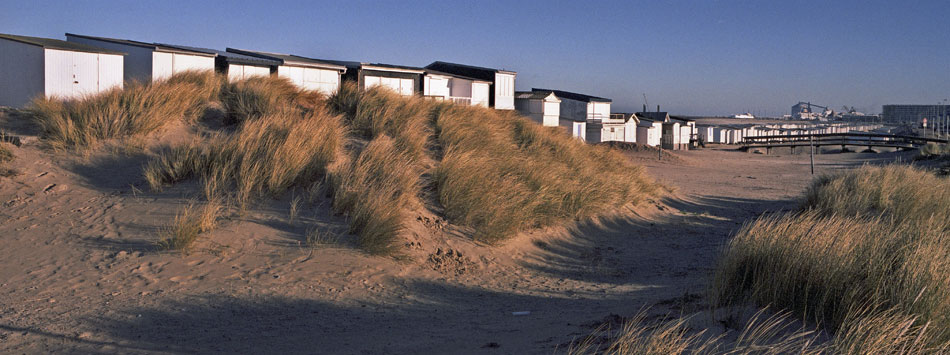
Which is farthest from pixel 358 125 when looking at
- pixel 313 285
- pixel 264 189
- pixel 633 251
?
pixel 313 285

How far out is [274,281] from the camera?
7.59m

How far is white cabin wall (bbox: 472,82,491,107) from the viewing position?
131 ft

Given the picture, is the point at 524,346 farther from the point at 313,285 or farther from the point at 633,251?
the point at 633,251

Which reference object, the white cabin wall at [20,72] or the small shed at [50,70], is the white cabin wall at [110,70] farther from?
the white cabin wall at [20,72]

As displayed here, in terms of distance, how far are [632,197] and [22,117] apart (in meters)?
12.3

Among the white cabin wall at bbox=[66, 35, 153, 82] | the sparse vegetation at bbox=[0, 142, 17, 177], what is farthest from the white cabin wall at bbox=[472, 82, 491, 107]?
the sparse vegetation at bbox=[0, 142, 17, 177]

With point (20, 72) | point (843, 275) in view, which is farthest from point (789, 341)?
point (20, 72)

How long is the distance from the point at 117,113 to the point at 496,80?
31.1 meters

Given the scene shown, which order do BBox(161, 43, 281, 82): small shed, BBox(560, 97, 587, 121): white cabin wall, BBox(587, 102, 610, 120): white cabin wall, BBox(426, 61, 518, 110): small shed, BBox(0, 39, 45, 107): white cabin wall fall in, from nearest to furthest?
BBox(0, 39, 45, 107): white cabin wall < BBox(161, 43, 281, 82): small shed < BBox(426, 61, 518, 110): small shed < BBox(560, 97, 587, 121): white cabin wall < BBox(587, 102, 610, 120): white cabin wall

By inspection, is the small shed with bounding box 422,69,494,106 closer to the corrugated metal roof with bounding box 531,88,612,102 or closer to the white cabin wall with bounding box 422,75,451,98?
the white cabin wall with bounding box 422,75,451,98

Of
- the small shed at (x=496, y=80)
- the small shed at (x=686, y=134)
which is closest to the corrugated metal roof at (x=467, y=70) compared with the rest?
the small shed at (x=496, y=80)

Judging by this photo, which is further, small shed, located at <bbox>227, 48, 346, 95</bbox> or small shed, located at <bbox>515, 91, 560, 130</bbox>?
small shed, located at <bbox>515, 91, 560, 130</bbox>

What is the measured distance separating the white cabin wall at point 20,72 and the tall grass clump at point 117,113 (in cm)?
465

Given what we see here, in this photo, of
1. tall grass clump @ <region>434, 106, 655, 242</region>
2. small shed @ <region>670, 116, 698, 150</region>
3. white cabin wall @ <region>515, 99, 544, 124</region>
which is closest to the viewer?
tall grass clump @ <region>434, 106, 655, 242</region>
